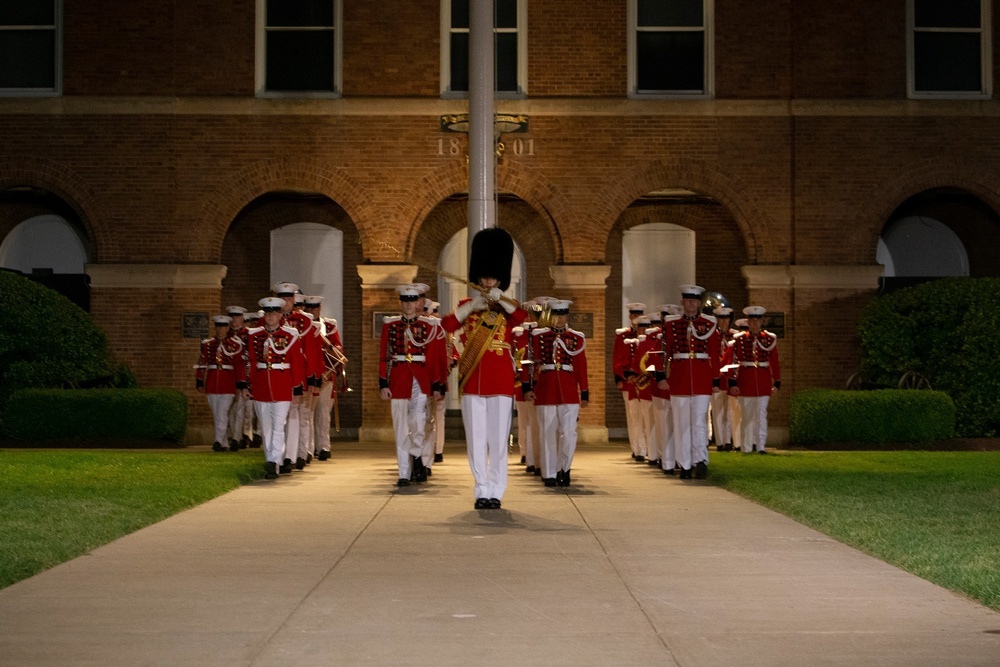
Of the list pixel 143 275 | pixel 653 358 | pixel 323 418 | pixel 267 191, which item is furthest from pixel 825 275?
pixel 143 275

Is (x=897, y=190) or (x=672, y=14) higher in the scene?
(x=672, y=14)

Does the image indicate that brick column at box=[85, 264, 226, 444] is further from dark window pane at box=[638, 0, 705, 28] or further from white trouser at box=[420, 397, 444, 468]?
dark window pane at box=[638, 0, 705, 28]

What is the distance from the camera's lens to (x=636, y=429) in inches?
766

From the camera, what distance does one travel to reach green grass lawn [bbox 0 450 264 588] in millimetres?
9742

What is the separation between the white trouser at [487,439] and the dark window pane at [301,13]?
12525 millimetres

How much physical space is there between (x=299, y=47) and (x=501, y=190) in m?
3.97

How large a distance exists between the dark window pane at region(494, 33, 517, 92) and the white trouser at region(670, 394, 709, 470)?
884 cm

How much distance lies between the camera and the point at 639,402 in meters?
19.4

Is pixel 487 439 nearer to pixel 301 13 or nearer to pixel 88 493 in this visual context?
pixel 88 493

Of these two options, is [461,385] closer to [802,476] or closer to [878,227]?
[802,476]

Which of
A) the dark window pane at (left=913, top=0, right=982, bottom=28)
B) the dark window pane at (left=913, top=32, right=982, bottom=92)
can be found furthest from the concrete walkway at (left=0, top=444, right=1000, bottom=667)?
the dark window pane at (left=913, top=0, right=982, bottom=28)

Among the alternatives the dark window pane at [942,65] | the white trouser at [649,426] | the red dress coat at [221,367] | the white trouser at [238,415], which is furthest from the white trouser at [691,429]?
the dark window pane at [942,65]

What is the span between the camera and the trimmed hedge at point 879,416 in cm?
2056

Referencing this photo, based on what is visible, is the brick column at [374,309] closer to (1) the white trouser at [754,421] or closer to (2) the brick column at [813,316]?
(2) the brick column at [813,316]
